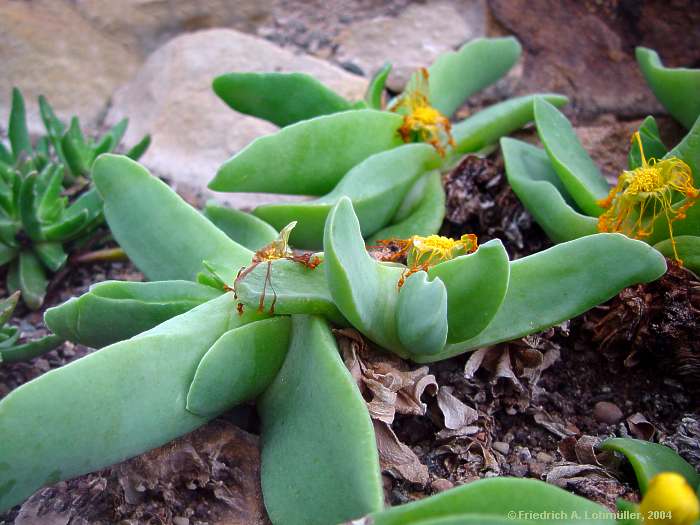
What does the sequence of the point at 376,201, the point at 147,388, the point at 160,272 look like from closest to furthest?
the point at 147,388
the point at 160,272
the point at 376,201

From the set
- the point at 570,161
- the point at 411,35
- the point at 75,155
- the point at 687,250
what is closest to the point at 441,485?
the point at 687,250

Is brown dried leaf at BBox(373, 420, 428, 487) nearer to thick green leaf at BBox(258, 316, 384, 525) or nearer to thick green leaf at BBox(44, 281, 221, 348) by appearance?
Answer: thick green leaf at BBox(258, 316, 384, 525)

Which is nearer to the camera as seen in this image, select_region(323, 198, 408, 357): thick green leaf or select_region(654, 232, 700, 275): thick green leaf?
select_region(323, 198, 408, 357): thick green leaf

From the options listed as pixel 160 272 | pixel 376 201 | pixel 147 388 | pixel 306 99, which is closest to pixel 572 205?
pixel 376 201

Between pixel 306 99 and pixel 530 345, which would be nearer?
pixel 530 345

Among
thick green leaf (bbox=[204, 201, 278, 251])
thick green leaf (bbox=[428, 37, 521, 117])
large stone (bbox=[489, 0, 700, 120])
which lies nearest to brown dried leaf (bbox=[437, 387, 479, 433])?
thick green leaf (bbox=[204, 201, 278, 251])

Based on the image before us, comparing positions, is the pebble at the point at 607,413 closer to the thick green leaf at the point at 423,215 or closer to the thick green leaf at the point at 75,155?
the thick green leaf at the point at 423,215

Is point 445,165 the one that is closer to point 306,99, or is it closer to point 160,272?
point 306,99
